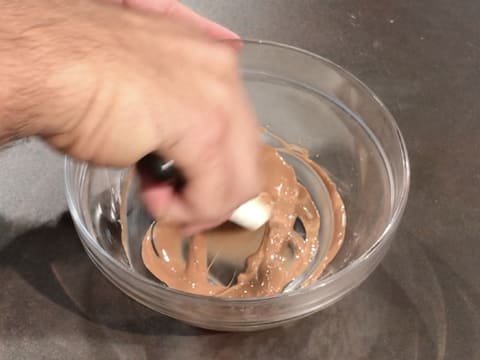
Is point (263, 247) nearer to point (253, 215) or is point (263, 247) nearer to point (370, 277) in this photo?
point (253, 215)

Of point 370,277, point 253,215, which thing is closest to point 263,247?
point 253,215

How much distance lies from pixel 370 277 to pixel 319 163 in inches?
8.5

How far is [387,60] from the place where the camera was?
1168 mm

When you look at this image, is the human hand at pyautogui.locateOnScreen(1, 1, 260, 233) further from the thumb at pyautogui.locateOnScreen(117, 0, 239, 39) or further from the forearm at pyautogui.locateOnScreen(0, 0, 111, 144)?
the thumb at pyautogui.locateOnScreen(117, 0, 239, 39)

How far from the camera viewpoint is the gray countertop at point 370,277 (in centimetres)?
84

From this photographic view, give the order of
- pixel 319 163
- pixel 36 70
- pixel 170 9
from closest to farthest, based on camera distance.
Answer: pixel 36 70, pixel 170 9, pixel 319 163

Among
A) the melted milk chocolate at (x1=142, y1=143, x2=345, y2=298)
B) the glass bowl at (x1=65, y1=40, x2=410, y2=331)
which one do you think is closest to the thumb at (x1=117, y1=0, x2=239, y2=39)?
the glass bowl at (x1=65, y1=40, x2=410, y2=331)

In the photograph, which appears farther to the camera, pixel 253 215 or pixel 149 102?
pixel 253 215

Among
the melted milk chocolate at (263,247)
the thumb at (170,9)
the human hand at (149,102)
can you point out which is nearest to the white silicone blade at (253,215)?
the melted milk chocolate at (263,247)

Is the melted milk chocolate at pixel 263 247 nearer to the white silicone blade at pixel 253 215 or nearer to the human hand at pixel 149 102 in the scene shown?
the white silicone blade at pixel 253 215

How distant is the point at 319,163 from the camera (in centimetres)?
103

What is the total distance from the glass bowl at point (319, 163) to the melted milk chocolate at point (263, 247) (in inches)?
1.0

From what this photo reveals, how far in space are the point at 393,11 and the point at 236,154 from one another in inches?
27.4

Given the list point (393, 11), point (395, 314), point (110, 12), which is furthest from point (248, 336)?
point (393, 11)
